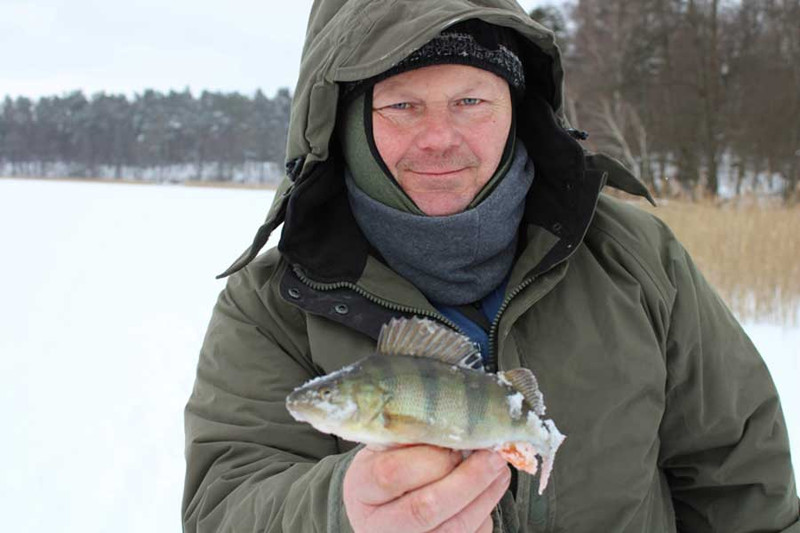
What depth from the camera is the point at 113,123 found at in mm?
79375

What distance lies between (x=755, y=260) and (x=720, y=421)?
20.7ft

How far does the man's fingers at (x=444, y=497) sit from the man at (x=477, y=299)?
1.74ft

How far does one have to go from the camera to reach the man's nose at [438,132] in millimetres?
1985

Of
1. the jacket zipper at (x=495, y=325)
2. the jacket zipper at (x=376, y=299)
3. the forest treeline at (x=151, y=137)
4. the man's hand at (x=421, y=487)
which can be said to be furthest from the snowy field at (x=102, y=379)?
the forest treeline at (x=151, y=137)

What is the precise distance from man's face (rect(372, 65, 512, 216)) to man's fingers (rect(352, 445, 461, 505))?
89cm

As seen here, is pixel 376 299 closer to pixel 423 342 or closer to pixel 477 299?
pixel 477 299

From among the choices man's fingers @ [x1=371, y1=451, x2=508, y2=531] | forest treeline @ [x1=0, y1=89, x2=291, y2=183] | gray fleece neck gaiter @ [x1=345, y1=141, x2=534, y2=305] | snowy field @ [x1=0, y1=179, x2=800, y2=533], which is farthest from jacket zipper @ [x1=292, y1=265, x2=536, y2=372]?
forest treeline @ [x1=0, y1=89, x2=291, y2=183]

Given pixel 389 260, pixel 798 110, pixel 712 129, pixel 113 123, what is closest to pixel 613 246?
pixel 389 260

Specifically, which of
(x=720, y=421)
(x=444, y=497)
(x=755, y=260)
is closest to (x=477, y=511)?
(x=444, y=497)

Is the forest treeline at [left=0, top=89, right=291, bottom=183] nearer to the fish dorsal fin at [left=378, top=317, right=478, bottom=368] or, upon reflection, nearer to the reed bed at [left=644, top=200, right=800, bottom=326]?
the reed bed at [left=644, top=200, right=800, bottom=326]

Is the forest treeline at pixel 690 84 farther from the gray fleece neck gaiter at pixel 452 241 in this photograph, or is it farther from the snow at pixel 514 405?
the snow at pixel 514 405

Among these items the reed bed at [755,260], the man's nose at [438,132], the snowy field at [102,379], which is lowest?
the snowy field at [102,379]

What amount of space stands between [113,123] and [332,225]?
3314 inches

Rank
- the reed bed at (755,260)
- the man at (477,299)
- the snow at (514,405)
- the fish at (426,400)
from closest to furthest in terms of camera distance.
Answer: the fish at (426,400), the snow at (514,405), the man at (477,299), the reed bed at (755,260)
